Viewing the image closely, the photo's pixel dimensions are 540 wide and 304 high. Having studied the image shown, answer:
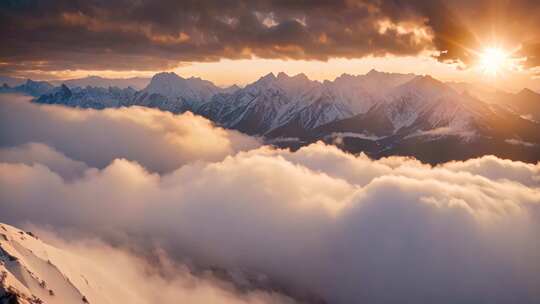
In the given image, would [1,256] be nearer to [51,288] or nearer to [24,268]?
[24,268]

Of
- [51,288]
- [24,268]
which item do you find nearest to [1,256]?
[24,268]

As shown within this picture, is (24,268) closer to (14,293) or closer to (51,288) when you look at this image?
(51,288)

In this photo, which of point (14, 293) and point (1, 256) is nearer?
point (14, 293)

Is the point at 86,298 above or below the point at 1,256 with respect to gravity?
below

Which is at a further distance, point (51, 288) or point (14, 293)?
point (51, 288)

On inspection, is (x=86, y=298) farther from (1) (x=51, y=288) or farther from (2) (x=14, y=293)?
(2) (x=14, y=293)

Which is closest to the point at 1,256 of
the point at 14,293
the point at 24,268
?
the point at 24,268

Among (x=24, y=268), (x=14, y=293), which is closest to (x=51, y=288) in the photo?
(x=24, y=268)
